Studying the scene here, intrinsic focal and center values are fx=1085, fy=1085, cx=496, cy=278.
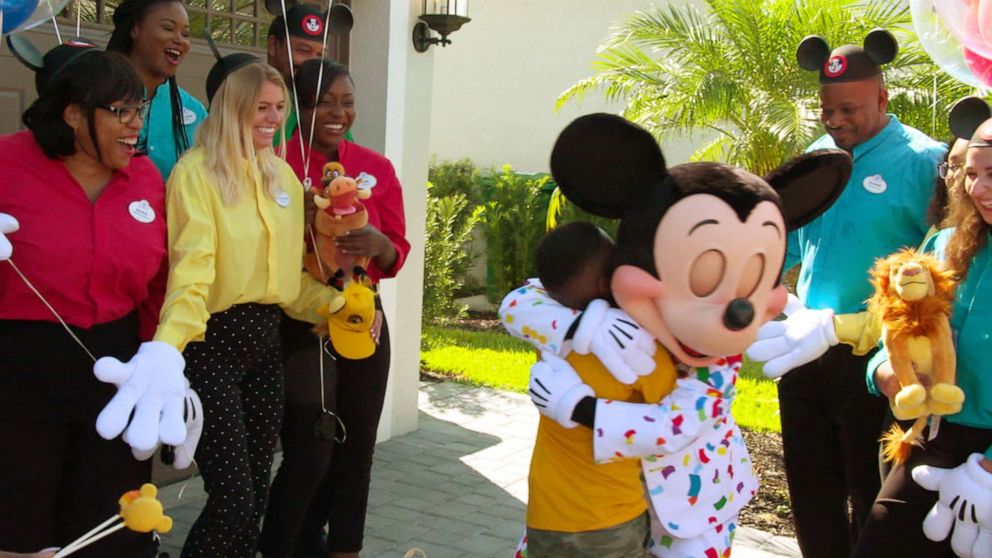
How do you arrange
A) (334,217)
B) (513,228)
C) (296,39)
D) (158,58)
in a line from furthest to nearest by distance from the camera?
(513,228) < (296,39) < (334,217) < (158,58)

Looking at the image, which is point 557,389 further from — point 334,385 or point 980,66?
point 980,66

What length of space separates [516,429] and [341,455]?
2.97 m

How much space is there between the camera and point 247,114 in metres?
3.70

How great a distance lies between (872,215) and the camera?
3.93 metres

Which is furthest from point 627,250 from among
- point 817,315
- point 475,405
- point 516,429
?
point 475,405

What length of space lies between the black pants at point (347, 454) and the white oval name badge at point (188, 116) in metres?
1.05

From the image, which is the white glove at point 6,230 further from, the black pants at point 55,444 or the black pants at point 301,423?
the black pants at point 301,423

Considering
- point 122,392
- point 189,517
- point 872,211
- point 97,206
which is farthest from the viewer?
point 189,517

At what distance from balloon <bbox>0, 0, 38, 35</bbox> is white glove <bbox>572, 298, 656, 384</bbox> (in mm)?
1773

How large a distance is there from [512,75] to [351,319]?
39.7ft

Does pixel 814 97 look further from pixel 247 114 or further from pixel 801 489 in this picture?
pixel 247 114

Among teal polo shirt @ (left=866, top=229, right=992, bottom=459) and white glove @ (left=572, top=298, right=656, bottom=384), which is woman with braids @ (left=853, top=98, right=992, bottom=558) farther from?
white glove @ (left=572, top=298, right=656, bottom=384)

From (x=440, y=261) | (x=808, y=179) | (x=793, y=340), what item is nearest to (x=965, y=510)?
(x=793, y=340)

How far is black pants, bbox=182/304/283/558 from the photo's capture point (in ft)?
11.7
